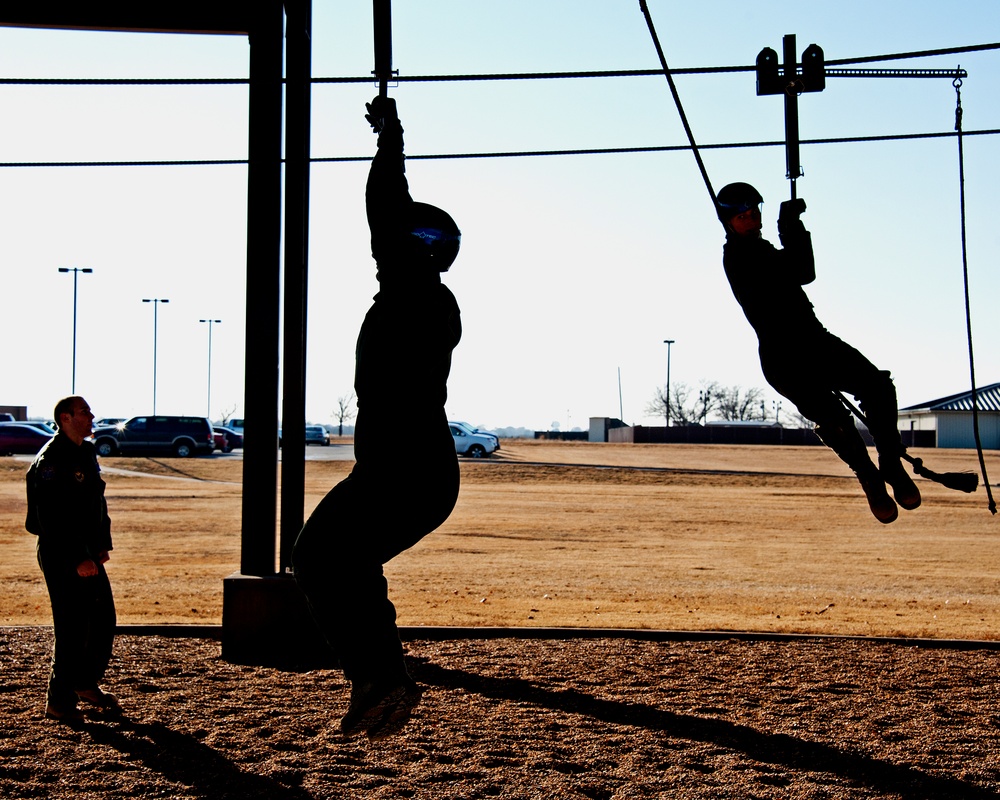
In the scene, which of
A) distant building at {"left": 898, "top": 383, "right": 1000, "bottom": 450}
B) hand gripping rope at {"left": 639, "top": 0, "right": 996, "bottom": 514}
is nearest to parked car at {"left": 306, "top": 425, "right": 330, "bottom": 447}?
distant building at {"left": 898, "top": 383, "right": 1000, "bottom": 450}

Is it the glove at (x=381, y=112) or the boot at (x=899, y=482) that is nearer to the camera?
the glove at (x=381, y=112)

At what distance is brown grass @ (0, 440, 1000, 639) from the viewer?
1315 cm

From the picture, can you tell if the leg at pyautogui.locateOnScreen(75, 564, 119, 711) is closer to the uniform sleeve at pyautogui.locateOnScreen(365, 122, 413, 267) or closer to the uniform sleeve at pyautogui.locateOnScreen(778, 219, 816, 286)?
the uniform sleeve at pyautogui.locateOnScreen(365, 122, 413, 267)

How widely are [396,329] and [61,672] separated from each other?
4.75 m

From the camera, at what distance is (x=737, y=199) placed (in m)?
5.45

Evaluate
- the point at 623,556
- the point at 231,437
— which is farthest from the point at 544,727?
the point at 231,437

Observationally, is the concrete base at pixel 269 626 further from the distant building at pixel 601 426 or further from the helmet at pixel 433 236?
the distant building at pixel 601 426

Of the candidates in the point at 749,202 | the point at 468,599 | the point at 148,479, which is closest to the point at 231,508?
the point at 148,479

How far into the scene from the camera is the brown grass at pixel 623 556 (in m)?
13.1

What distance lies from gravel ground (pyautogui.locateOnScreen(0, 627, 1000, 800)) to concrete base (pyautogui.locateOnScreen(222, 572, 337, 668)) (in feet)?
1.03

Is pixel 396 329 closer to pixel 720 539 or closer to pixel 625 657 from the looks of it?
pixel 625 657

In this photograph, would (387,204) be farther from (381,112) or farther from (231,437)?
(231,437)

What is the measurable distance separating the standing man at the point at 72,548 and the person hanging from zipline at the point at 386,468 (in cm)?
352

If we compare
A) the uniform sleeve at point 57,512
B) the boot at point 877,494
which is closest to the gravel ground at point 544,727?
the uniform sleeve at point 57,512
